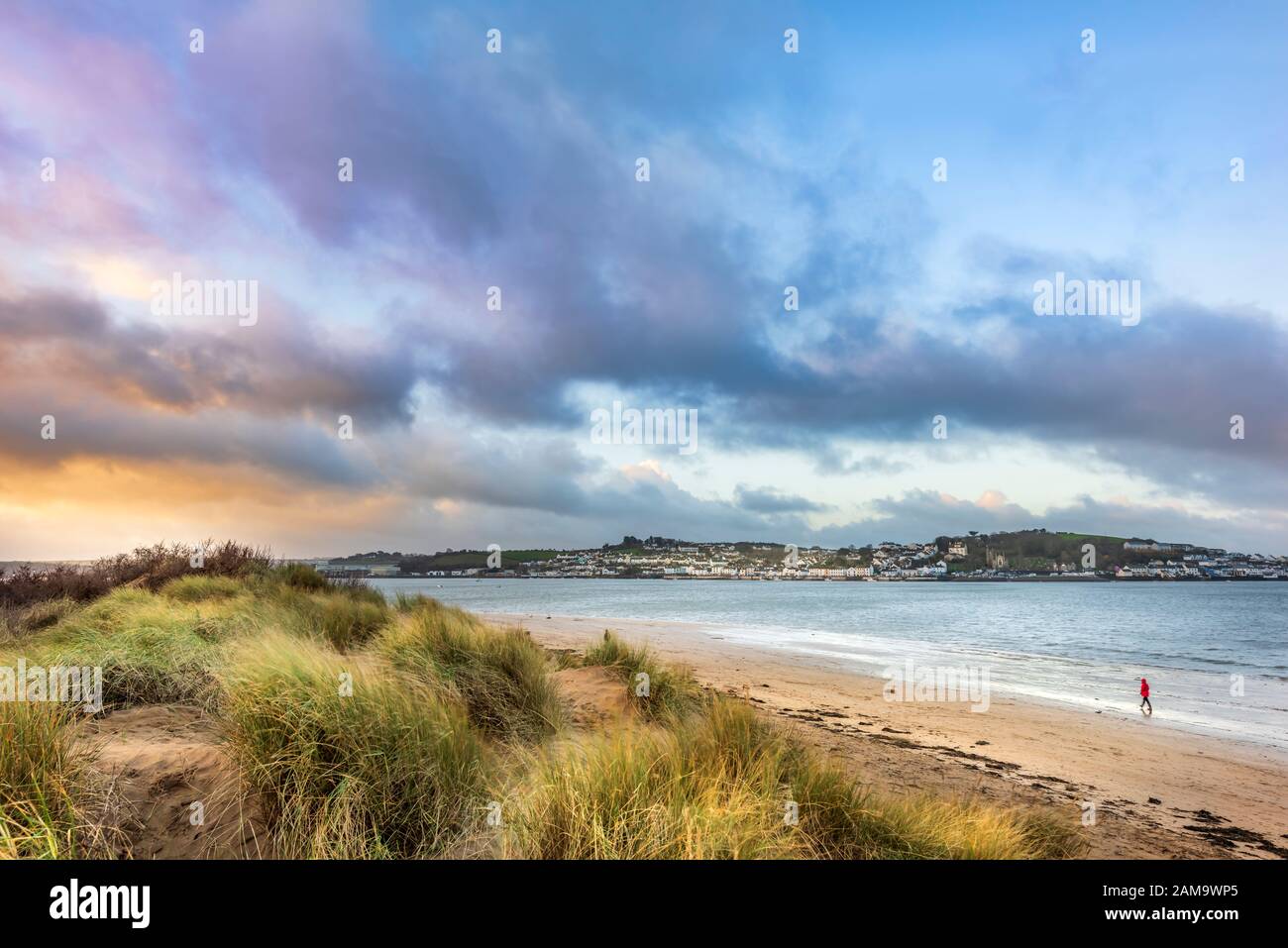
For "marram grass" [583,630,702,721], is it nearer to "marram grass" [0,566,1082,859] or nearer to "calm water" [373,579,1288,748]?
"marram grass" [0,566,1082,859]

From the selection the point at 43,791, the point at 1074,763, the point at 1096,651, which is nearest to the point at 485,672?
the point at 43,791

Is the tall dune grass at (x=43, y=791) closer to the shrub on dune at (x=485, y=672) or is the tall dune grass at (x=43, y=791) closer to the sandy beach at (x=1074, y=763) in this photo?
the shrub on dune at (x=485, y=672)

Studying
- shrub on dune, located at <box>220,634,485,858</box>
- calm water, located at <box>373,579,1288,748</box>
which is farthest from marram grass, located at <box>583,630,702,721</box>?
calm water, located at <box>373,579,1288,748</box>

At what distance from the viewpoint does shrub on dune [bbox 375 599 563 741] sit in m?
8.03

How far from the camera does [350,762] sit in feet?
16.0

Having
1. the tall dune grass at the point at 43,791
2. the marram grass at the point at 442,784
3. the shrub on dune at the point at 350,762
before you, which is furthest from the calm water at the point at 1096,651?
the tall dune grass at the point at 43,791

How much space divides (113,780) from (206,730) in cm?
162

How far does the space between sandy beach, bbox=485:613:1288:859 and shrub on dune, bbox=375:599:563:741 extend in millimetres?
2990

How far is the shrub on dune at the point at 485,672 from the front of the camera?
8.03 meters

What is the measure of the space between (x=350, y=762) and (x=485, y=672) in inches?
153

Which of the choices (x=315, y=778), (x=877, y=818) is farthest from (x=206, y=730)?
(x=877, y=818)
